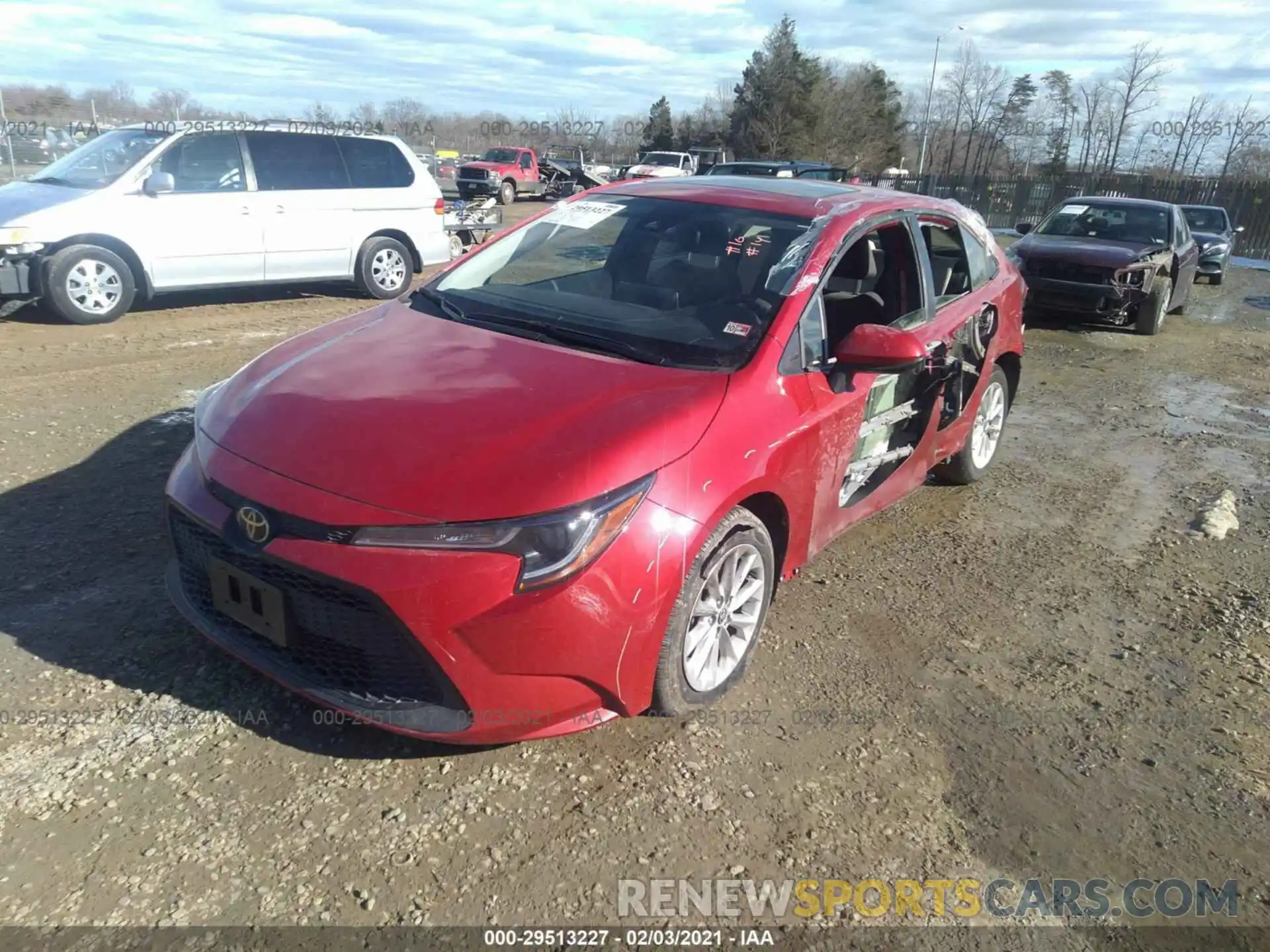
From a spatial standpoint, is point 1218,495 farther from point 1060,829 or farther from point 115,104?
point 115,104

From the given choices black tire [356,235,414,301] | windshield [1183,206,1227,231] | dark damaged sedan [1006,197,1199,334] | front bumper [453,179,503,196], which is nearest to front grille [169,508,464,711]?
black tire [356,235,414,301]

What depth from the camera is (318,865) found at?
2328 millimetres

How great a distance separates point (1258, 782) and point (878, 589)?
1.56 m

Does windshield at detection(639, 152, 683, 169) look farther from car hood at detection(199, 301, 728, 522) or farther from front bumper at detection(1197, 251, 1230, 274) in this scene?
car hood at detection(199, 301, 728, 522)

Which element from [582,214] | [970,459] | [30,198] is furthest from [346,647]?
[30,198]

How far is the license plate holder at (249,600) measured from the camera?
251cm

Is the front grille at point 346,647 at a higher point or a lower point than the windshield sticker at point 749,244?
lower

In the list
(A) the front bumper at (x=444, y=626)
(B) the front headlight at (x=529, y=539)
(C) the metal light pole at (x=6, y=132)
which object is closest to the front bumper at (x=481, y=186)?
(C) the metal light pole at (x=6, y=132)

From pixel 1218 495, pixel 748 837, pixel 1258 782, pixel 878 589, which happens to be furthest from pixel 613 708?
pixel 1218 495

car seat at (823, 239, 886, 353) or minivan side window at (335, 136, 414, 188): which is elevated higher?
minivan side window at (335, 136, 414, 188)

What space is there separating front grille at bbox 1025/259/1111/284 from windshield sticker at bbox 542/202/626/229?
839cm

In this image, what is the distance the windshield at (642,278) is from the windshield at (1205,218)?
1795cm

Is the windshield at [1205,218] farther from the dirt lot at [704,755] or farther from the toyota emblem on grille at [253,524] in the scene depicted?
the toyota emblem on grille at [253,524]

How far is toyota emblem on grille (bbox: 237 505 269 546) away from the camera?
2.47 m
